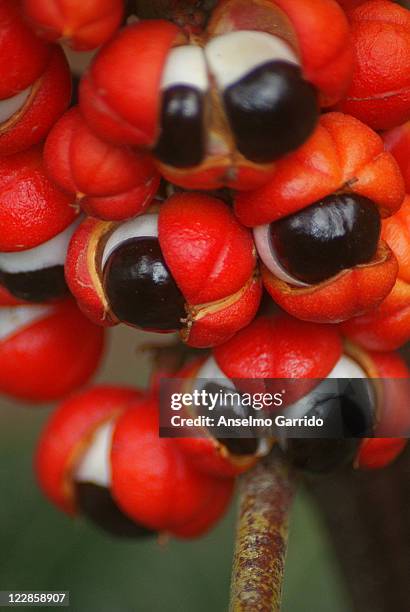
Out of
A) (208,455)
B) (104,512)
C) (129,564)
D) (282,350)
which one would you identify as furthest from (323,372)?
(129,564)

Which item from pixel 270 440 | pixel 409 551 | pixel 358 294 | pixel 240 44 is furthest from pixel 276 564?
pixel 240 44

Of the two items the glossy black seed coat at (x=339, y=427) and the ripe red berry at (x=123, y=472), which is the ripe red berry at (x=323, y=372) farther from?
the ripe red berry at (x=123, y=472)

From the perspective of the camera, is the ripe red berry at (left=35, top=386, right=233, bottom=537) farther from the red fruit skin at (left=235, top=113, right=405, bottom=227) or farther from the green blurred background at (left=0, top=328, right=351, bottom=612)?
the green blurred background at (left=0, top=328, right=351, bottom=612)

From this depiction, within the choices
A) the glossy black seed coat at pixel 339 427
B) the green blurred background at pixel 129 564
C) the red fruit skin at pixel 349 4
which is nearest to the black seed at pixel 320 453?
the glossy black seed coat at pixel 339 427

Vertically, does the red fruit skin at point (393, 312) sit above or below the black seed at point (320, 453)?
above

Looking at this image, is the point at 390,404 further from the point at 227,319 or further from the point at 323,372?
the point at 227,319
